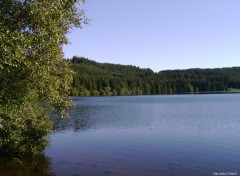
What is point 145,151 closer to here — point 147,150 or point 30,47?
point 147,150

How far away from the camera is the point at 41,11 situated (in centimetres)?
1691

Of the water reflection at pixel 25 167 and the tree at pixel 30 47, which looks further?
the water reflection at pixel 25 167

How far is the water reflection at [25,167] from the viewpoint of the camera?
25.1m

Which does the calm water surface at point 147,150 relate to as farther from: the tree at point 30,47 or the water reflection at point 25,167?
the tree at point 30,47

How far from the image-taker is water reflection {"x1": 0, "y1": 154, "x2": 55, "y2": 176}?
25.1 m

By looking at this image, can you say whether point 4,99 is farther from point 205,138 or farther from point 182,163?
point 205,138

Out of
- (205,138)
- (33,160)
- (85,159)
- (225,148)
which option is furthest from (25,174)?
(205,138)

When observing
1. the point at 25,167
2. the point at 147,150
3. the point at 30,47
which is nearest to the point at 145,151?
the point at 147,150

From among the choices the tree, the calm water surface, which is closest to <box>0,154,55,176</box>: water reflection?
the calm water surface

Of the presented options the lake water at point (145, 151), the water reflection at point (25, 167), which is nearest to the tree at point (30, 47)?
the water reflection at point (25, 167)

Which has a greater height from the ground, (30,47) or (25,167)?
(30,47)

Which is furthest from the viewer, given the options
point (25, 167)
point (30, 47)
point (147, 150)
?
point (147, 150)

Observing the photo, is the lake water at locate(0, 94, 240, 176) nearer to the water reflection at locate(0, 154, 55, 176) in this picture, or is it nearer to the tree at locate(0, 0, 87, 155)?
the water reflection at locate(0, 154, 55, 176)

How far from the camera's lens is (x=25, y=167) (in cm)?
2652
